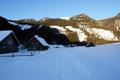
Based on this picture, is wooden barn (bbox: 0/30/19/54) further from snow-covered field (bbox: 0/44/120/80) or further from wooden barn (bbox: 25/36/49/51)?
snow-covered field (bbox: 0/44/120/80)

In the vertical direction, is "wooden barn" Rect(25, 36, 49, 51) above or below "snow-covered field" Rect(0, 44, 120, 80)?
above

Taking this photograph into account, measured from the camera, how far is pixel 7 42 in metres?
45.0

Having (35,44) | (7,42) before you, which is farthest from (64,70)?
(35,44)

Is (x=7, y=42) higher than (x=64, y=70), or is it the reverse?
(x=7, y=42)

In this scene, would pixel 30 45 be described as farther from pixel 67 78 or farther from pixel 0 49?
pixel 67 78

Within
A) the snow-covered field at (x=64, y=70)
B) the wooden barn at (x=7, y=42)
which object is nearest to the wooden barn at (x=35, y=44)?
the wooden barn at (x=7, y=42)

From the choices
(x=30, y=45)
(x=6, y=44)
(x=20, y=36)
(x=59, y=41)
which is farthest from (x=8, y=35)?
(x=59, y=41)

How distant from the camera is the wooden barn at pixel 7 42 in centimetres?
4303

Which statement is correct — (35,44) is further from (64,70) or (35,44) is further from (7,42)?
(64,70)

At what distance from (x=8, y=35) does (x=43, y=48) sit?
20.0m

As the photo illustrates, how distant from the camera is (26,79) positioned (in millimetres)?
10234

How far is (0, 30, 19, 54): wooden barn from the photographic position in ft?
141

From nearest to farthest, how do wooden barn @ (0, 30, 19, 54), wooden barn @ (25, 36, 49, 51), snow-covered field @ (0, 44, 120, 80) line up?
snow-covered field @ (0, 44, 120, 80)
wooden barn @ (0, 30, 19, 54)
wooden barn @ (25, 36, 49, 51)

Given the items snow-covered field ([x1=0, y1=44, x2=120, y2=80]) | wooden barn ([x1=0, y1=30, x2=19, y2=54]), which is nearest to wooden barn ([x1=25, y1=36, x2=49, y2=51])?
wooden barn ([x1=0, y1=30, x2=19, y2=54])
